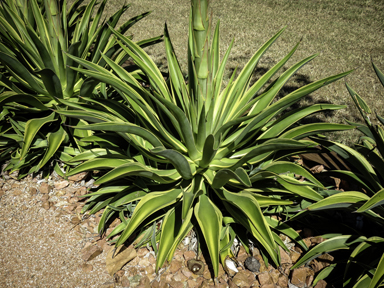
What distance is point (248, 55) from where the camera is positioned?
18.1 ft

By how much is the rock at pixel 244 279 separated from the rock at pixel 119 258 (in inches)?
31.8

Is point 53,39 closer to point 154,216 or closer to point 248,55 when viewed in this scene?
point 154,216

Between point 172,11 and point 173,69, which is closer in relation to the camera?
point 173,69

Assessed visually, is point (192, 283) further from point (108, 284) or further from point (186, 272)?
point (108, 284)

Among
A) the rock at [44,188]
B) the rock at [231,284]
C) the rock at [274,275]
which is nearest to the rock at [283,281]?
the rock at [274,275]

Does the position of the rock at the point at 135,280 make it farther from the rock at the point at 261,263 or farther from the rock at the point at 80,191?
the rock at the point at 80,191

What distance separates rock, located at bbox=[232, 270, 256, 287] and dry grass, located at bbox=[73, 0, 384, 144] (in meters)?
2.06

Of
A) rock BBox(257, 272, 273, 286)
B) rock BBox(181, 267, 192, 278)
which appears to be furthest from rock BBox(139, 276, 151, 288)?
rock BBox(257, 272, 273, 286)

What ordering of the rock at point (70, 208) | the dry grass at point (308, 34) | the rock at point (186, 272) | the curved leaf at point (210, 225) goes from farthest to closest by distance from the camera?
the dry grass at point (308, 34)
the rock at point (70, 208)
the rock at point (186, 272)
the curved leaf at point (210, 225)

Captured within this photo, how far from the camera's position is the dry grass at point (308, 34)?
4.59 m

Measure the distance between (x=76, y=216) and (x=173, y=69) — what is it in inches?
61.2

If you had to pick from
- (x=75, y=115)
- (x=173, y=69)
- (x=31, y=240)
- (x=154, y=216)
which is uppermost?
(x=173, y=69)

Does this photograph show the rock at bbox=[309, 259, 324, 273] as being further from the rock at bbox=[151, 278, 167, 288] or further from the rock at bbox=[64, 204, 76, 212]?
the rock at bbox=[64, 204, 76, 212]

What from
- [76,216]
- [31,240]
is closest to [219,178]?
[76,216]
